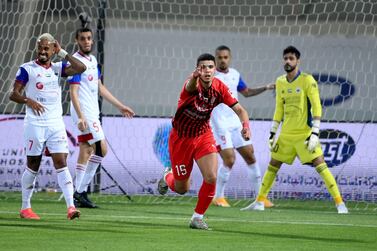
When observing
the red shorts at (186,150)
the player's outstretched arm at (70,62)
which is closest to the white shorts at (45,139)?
the player's outstretched arm at (70,62)

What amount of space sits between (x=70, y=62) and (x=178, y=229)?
257 centimetres

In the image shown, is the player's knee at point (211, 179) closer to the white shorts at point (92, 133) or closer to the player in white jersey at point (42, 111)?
the player in white jersey at point (42, 111)

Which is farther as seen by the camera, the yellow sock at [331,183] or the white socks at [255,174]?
the white socks at [255,174]

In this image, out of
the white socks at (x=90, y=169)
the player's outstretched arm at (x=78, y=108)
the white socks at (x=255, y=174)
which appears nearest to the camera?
the player's outstretched arm at (x=78, y=108)

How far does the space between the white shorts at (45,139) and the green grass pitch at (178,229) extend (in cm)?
83

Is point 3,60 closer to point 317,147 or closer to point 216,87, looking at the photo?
point 317,147

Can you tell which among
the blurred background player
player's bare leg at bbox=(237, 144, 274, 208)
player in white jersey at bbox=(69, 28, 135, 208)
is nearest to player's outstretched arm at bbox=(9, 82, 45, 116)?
player in white jersey at bbox=(69, 28, 135, 208)

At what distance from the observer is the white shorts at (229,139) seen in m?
15.6

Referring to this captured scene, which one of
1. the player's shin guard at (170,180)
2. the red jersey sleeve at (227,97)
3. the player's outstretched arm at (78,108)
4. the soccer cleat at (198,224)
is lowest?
the soccer cleat at (198,224)

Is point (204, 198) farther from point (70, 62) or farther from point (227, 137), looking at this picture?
point (227, 137)

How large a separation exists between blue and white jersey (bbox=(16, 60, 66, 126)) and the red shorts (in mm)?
1659

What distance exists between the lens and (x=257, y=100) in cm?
1877

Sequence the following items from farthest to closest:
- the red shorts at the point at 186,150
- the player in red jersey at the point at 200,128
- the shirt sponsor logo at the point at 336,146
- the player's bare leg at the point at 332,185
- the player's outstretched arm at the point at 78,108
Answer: the shirt sponsor logo at the point at 336,146, the player's bare leg at the point at 332,185, the player's outstretched arm at the point at 78,108, the red shorts at the point at 186,150, the player in red jersey at the point at 200,128

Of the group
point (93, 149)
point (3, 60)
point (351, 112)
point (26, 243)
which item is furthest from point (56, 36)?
point (26, 243)
